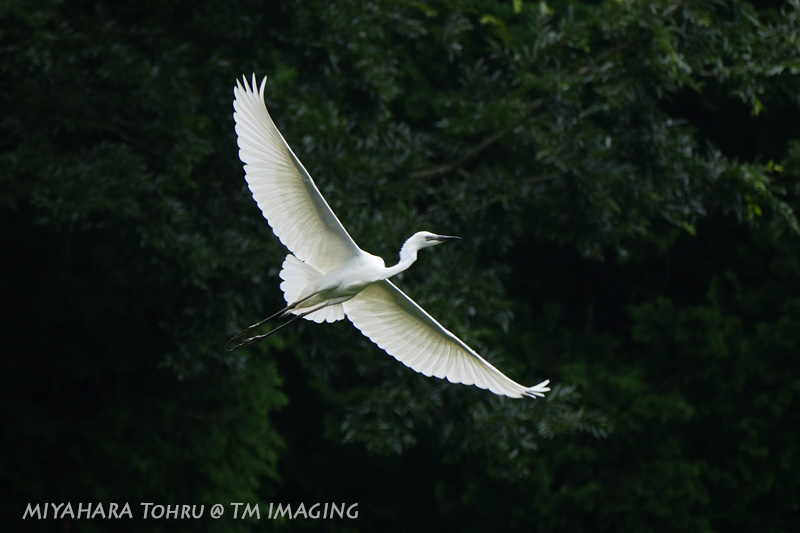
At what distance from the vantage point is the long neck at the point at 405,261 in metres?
5.89

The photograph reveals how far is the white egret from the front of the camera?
18.7 feet

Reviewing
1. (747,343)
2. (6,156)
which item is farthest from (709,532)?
(6,156)

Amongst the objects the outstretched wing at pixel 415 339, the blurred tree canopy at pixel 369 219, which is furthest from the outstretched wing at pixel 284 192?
the blurred tree canopy at pixel 369 219

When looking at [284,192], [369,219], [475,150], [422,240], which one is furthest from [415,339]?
[475,150]

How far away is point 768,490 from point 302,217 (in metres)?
6.57

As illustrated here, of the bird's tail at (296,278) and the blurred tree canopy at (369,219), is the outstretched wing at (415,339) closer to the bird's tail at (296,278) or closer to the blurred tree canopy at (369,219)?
the bird's tail at (296,278)

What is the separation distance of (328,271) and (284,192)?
503 millimetres

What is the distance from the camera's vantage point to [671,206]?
9055mm

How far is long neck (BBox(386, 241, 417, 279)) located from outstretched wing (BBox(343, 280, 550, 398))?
0.23 m

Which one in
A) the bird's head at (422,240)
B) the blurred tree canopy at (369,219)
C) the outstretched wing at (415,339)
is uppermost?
the blurred tree canopy at (369,219)

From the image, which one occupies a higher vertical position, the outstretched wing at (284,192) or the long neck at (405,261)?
the outstretched wing at (284,192)

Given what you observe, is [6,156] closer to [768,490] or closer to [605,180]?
[605,180]

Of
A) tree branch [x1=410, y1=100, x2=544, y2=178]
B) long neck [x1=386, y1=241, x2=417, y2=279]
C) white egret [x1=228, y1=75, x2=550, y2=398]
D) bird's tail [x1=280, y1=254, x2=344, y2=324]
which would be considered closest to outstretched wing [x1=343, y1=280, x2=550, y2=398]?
white egret [x1=228, y1=75, x2=550, y2=398]

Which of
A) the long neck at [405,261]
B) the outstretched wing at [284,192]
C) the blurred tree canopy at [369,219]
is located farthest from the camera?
the blurred tree canopy at [369,219]
